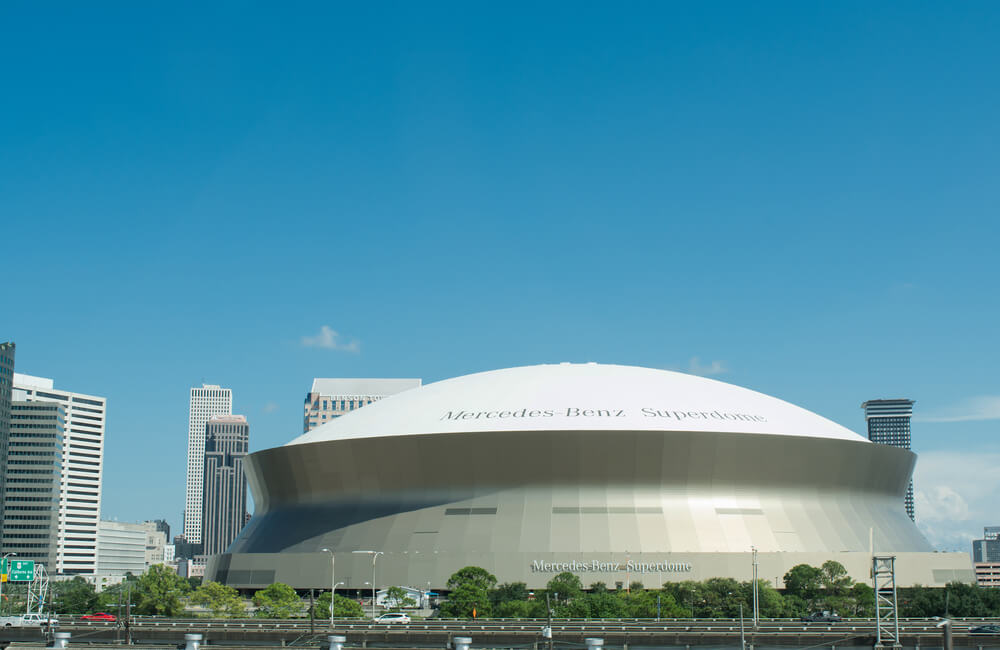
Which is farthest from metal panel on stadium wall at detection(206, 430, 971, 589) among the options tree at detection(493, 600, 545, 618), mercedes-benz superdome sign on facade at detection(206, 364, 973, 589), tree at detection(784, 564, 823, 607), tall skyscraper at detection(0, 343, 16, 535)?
tall skyscraper at detection(0, 343, 16, 535)

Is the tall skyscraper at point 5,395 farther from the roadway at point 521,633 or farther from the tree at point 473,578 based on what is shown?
the tree at point 473,578

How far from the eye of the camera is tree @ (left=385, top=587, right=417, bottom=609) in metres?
66.6

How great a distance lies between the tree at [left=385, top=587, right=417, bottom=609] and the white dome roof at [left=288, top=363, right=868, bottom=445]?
1276 cm

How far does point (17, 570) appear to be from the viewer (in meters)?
68.1

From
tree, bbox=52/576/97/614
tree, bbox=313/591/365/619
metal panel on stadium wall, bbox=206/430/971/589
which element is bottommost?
tree, bbox=52/576/97/614

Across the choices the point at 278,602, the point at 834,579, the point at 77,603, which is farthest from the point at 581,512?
the point at 77,603

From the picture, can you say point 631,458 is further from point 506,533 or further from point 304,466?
point 304,466

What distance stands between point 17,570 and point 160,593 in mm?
8845

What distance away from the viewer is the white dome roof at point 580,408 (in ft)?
251

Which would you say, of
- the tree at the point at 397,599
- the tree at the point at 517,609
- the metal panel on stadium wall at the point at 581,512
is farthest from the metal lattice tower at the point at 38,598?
the tree at the point at 517,609

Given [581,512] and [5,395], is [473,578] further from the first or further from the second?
[5,395]

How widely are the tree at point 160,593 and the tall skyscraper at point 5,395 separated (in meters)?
117

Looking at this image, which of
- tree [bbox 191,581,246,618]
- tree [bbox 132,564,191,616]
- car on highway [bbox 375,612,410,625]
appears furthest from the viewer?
tree [bbox 132,564,191,616]

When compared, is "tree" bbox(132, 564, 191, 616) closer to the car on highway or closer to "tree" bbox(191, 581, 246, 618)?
"tree" bbox(191, 581, 246, 618)
